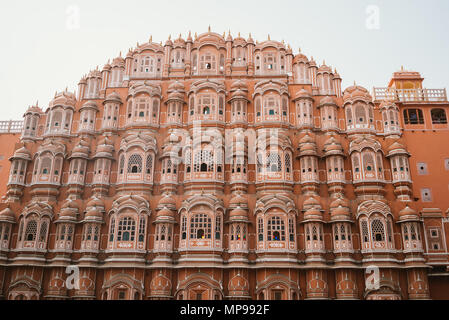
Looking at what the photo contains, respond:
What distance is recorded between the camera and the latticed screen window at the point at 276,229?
2994 cm

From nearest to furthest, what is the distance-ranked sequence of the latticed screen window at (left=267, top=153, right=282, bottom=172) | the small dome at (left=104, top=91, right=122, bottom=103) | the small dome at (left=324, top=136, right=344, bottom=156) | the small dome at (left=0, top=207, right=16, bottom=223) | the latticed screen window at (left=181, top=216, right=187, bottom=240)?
1. the latticed screen window at (left=181, top=216, right=187, bottom=240)
2. the small dome at (left=0, top=207, right=16, bottom=223)
3. the small dome at (left=324, top=136, right=344, bottom=156)
4. the latticed screen window at (left=267, top=153, right=282, bottom=172)
5. the small dome at (left=104, top=91, right=122, bottom=103)

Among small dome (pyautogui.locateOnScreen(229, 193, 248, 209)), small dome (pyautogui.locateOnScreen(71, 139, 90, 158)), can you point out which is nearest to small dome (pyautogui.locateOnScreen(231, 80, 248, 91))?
small dome (pyautogui.locateOnScreen(229, 193, 248, 209))

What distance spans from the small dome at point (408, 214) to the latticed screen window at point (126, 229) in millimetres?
19588

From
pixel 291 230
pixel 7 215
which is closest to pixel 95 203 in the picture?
pixel 7 215

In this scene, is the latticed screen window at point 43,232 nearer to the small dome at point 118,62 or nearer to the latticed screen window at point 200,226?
the latticed screen window at point 200,226

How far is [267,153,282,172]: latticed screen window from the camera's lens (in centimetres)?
3219

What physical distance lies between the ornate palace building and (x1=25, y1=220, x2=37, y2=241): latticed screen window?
102mm

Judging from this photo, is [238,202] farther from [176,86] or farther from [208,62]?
[208,62]

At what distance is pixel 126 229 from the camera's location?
1211 inches

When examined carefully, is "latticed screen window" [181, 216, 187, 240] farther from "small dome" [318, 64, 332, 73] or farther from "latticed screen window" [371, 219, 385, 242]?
"small dome" [318, 64, 332, 73]

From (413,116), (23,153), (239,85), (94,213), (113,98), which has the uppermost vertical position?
(239,85)

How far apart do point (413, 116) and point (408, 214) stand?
10.8 meters

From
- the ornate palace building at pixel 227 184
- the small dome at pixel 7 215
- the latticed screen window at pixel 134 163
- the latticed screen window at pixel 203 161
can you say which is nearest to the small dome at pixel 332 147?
the ornate palace building at pixel 227 184
